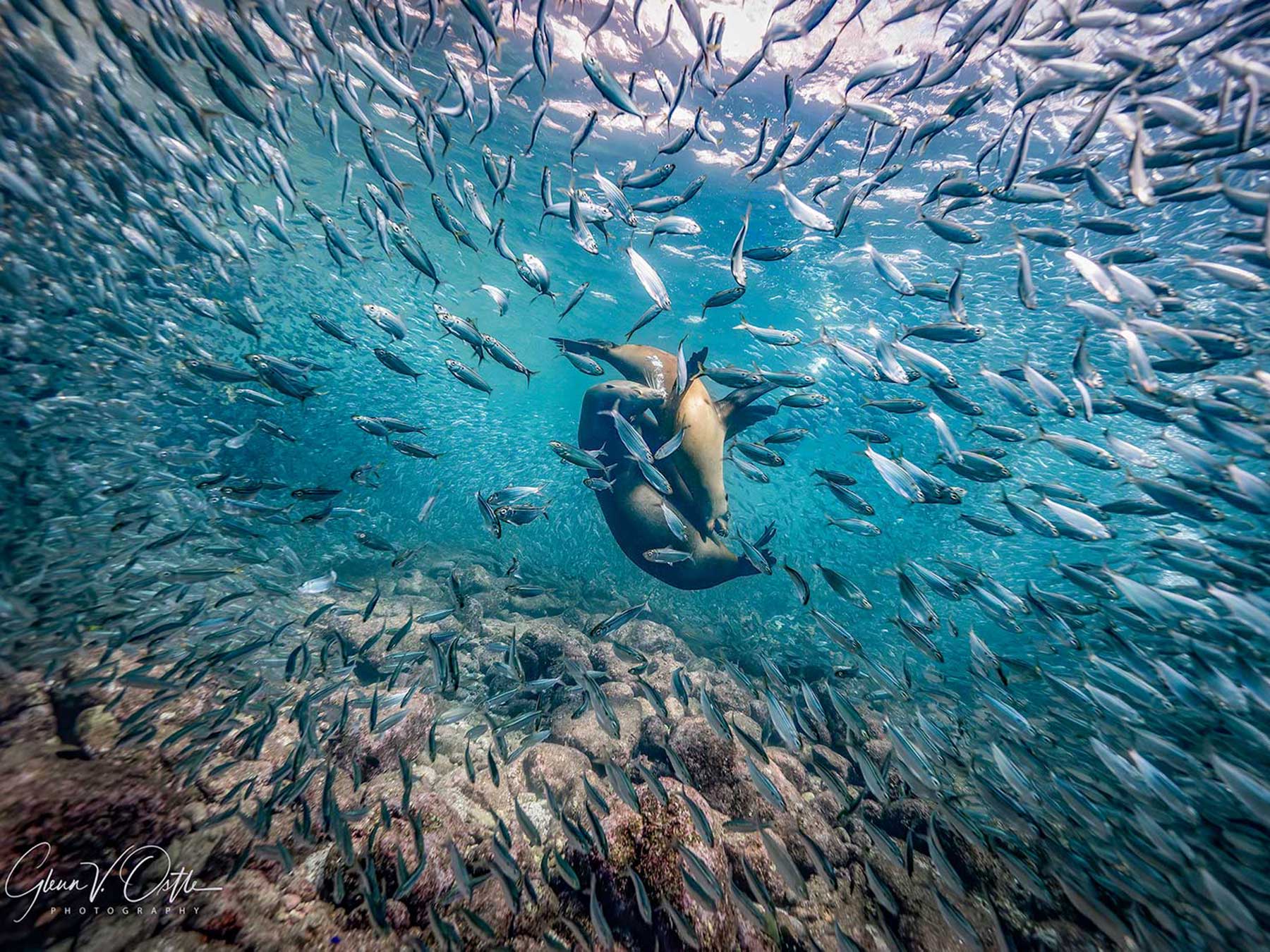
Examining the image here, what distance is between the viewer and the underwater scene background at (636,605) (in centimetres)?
330

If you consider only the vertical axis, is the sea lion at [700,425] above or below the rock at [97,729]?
above

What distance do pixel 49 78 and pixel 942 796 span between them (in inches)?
460

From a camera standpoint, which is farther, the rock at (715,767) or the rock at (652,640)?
the rock at (652,640)

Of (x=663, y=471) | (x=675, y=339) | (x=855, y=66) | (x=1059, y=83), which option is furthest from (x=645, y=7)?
(x=675, y=339)

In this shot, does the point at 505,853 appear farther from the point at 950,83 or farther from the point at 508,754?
the point at 950,83

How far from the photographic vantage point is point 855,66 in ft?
36.6

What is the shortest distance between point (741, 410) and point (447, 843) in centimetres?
664

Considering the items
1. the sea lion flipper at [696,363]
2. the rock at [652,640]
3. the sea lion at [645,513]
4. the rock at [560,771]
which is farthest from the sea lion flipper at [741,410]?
the rock at [560,771]

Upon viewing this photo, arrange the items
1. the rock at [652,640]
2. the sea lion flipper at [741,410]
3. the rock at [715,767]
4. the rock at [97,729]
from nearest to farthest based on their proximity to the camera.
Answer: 1. the rock at [97,729]
2. the rock at [715,767]
3. the sea lion flipper at [741,410]
4. the rock at [652,640]

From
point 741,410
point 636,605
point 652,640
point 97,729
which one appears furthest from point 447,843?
point 741,410

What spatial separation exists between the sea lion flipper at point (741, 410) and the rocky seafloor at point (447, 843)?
15.3 ft

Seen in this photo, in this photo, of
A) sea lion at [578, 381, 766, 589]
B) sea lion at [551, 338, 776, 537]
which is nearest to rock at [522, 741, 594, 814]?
sea lion at [578, 381, 766, 589]

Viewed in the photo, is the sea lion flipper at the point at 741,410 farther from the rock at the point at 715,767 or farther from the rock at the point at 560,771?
the rock at the point at 560,771

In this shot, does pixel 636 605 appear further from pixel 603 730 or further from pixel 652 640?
pixel 652 640
